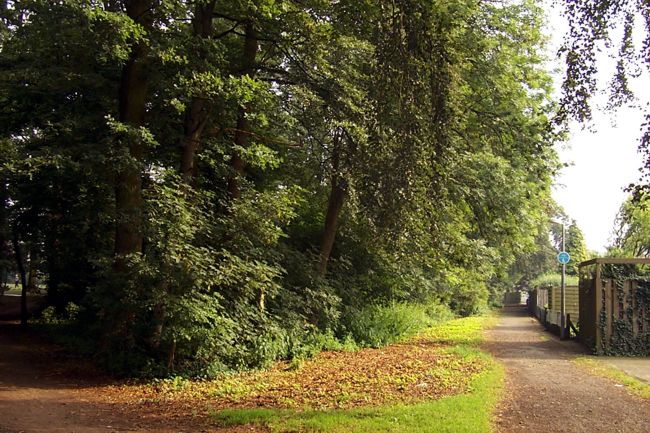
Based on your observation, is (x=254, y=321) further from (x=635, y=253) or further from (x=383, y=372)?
(x=635, y=253)

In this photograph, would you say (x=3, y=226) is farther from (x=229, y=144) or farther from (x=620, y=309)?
(x=620, y=309)

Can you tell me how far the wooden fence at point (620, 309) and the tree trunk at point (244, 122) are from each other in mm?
10013

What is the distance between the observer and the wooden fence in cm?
1541

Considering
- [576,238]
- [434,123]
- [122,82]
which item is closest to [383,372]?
[434,123]

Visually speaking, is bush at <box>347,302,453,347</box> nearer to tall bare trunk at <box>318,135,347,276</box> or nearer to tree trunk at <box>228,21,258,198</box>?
tall bare trunk at <box>318,135,347,276</box>

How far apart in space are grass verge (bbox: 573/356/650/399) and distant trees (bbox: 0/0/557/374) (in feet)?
14.7

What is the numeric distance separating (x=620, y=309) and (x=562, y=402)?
7.62 meters

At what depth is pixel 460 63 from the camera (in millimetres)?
9211

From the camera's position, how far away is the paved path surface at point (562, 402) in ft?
25.5

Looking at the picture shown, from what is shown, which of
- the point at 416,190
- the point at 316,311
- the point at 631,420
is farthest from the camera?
the point at 316,311

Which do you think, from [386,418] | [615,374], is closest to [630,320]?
[615,374]

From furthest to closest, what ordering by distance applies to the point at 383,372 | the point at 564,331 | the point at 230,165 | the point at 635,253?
the point at 635,253
the point at 564,331
the point at 230,165
the point at 383,372

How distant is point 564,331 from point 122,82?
53.0ft

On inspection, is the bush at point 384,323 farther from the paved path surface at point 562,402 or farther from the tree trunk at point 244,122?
the tree trunk at point 244,122
